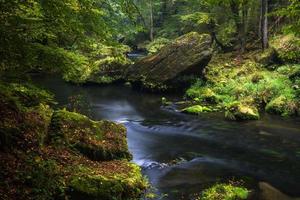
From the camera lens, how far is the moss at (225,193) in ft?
34.4

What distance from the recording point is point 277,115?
20.0 m

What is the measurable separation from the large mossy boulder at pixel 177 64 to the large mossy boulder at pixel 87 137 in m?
13.1

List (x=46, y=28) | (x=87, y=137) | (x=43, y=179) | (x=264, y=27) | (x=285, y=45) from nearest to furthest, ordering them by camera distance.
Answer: (x=46, y=28) → (x=43, y=179) → (x=87, y=137) → (x=285, y=45) → (x=264, y=27)

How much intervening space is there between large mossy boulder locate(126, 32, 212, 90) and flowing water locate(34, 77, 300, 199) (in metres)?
2.68

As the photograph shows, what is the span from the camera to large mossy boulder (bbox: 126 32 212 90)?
2594 centimetres

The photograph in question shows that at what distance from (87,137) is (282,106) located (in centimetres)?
1211

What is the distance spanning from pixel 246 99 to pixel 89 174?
13697 millimetres

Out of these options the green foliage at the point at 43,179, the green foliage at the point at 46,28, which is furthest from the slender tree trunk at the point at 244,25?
the green foliage at the point at 43,179

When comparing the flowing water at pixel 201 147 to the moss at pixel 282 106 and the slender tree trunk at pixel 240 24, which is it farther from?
the slender tree trunk at pixel 240 24

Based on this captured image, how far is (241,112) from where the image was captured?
19422 mm

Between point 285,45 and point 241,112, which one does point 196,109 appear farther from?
point 285,45

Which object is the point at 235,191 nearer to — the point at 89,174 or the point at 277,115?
the point at 89,174

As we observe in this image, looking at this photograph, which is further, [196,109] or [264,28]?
[264,28]

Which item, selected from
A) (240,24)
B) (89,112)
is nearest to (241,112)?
(89,112)
